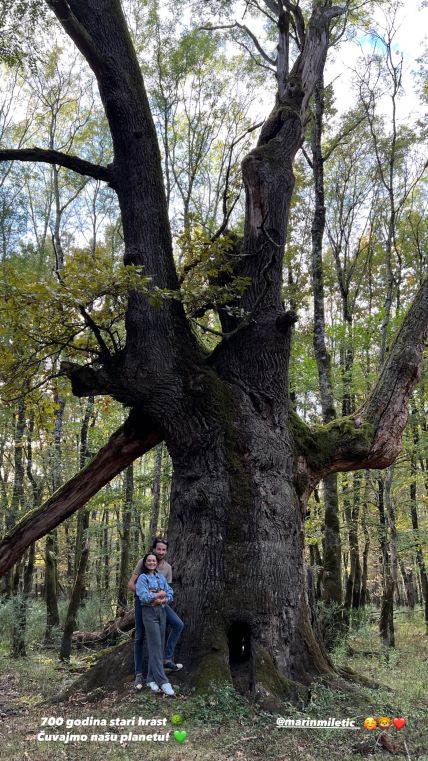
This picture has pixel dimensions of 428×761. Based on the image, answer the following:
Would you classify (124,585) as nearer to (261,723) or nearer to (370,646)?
(370,646)

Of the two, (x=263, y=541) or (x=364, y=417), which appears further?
(x=364, y=417)

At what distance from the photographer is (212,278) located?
274 inches

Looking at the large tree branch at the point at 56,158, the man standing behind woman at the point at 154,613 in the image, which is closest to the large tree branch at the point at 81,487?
the man standing behind woman at the point at 154,613

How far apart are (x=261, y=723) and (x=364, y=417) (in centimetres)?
397

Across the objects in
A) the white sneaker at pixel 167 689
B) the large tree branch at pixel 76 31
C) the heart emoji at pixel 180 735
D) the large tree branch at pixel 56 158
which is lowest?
the heart emoji at pixel 180 735

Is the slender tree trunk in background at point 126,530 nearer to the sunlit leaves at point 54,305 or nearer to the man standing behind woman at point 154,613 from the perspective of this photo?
the sunlit leaves at point 54,305

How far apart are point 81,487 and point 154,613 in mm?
2133

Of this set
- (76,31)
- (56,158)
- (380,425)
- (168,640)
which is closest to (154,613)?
(168,640)

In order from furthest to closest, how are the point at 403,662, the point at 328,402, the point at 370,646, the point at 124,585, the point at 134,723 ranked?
the point at 124,585, the point at 370,646, the point at 403,662, the point at 328,402, the point at 134,723

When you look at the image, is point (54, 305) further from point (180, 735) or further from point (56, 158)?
point (180, 735)

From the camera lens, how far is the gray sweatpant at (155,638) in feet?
15.5

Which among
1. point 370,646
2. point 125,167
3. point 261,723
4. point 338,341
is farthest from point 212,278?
point 370,646

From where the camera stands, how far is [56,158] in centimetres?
657

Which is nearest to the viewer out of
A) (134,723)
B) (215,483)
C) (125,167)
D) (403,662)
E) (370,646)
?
(134,723)
